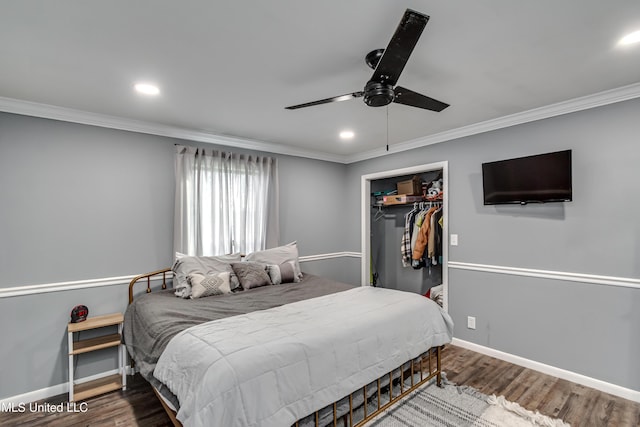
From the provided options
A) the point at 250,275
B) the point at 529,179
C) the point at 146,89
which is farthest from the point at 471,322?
the point at 146,89

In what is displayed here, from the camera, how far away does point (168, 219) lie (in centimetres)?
343

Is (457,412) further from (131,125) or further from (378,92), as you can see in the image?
(131,125)

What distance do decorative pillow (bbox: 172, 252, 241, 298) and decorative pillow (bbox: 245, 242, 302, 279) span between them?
368mm

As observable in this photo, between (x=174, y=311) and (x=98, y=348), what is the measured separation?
926 mm

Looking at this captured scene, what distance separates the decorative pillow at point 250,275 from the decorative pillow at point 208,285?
203 mm

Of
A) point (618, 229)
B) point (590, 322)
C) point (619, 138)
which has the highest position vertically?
point (619, 138)

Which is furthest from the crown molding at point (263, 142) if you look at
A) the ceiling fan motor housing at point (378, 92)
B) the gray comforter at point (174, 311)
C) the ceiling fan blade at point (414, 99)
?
the ceiling fan motor housing at point (378, 92)

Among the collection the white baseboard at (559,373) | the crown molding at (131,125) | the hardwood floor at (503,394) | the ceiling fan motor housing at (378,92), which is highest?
the crown molding at (131,125)

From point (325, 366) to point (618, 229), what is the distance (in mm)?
2715

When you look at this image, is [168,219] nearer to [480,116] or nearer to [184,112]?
[184,112]

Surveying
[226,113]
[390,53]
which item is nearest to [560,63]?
[390,53]

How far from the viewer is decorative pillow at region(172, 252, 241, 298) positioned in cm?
301

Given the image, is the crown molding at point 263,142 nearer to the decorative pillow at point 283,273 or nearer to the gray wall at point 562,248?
the gray wall at point 562,248

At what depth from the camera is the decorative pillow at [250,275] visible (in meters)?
3.31
